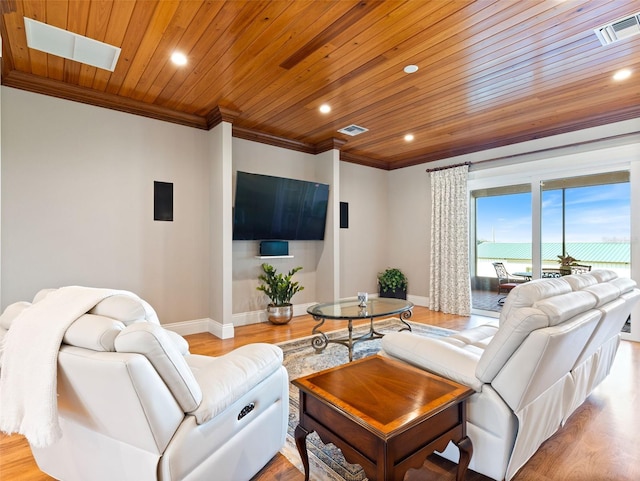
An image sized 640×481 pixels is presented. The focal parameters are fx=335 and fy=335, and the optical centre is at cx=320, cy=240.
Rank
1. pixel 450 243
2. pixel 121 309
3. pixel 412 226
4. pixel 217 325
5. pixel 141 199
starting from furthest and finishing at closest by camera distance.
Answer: pixel 412 226, pixel 450 243, pixel 217 325, pixel 141 199, pixel 121 309

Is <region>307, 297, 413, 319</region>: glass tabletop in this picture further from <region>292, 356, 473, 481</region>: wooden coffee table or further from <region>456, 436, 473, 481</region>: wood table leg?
<region>456, 436, 473, 481</region>: wood table leg

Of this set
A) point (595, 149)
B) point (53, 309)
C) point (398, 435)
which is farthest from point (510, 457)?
point (595, 149)

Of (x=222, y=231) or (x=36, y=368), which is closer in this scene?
(x=36, y=368)

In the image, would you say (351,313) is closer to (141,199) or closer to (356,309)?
(356,309)

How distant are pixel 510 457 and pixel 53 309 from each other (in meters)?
2.06

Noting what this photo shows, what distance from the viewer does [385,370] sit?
1.67 metres

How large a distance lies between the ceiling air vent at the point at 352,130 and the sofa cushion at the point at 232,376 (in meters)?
3.50

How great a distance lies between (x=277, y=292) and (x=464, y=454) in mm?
3452

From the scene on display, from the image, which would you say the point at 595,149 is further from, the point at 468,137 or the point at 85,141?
the point at 85,141

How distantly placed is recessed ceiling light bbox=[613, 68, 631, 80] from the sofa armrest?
308cm

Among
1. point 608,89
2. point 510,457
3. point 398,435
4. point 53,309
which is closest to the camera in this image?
point 398,435

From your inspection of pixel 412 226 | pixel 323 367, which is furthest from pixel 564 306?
pixel 412 226

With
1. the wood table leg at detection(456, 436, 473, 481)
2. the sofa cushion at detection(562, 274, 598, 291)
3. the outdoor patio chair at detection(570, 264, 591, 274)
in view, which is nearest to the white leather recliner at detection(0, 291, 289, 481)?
the wood table leg at detection(456, 436, 473, 481)

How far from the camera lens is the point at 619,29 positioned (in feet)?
7.90
